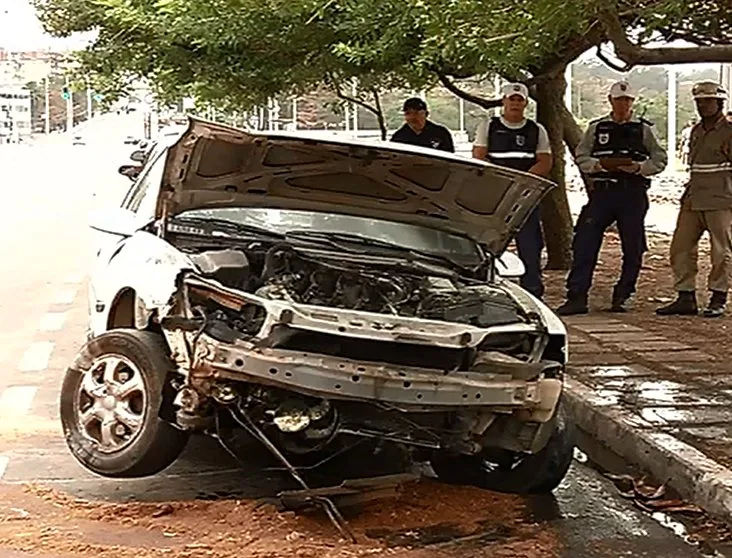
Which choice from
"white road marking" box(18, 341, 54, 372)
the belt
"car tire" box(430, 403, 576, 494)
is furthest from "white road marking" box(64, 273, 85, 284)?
"car tire" box(430, 403, 576, 494)

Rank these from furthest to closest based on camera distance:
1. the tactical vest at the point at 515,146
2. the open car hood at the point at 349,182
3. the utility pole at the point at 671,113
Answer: the utility pole at the point at 671,113, the tactical vest at the point at 515,146, the open car hood at the point at 349,182

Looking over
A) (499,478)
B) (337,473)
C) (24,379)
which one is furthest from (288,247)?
(24,379)

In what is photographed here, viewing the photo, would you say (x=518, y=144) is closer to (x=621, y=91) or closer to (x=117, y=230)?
(x=621, y=91)

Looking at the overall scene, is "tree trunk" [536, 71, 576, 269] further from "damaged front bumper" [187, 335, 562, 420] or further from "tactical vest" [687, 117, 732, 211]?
"damaged front bumper" [187, 335, 562, 420]

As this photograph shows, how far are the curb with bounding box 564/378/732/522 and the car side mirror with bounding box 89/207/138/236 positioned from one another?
2.87 meters

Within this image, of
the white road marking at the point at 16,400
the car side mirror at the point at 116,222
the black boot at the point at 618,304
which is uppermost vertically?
the car side mirror at the point at 116,222

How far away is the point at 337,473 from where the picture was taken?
6.18 m

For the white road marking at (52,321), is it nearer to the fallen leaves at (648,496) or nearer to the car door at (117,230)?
the car door at (117,230)

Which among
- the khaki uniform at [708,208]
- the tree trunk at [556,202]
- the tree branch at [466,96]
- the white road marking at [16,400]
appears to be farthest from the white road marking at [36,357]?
the tree trunk at [556,202]

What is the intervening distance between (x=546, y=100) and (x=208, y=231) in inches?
333

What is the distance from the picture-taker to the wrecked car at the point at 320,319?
5.21 meters

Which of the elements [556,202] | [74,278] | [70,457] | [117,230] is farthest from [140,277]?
[556,202]

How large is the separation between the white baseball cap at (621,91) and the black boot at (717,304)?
191 centimetres

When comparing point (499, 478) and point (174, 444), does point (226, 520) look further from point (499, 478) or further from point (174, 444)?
→ point (499, 478)
